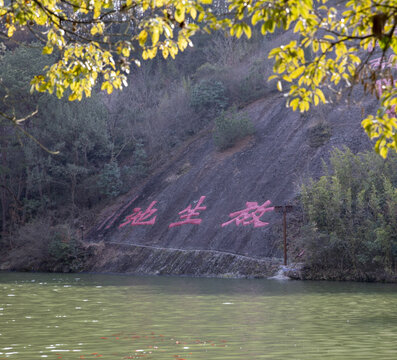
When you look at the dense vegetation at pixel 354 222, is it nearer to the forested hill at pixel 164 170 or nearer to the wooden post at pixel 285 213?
the wooden post at pixel 285 213

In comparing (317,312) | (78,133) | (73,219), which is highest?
(78,133)

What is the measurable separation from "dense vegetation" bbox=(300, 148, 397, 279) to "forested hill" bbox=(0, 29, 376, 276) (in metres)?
2.68

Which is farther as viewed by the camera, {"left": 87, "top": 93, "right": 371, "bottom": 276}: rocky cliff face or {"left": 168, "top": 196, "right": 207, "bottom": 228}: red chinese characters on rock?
{"left": 168, "top": 196, "right": 207, "bottom": 228}: red chinese characters on rock

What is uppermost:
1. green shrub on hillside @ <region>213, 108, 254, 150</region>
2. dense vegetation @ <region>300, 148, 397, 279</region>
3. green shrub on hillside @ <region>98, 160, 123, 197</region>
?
green shrub on hillside @ <region>213, 108, 254, 150</region>

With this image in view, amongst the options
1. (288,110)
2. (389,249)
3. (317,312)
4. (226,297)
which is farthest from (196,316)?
(288,110)

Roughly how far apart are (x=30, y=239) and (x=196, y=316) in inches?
1038

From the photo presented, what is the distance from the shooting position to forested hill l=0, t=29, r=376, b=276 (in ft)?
116

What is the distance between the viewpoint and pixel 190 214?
38625mm

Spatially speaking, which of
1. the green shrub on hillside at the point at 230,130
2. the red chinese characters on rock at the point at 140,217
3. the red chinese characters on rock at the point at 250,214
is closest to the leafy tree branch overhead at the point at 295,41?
the red chinese characters on rock at the point at 250,214

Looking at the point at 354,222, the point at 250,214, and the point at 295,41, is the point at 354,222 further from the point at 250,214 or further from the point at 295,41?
the point at 295,41

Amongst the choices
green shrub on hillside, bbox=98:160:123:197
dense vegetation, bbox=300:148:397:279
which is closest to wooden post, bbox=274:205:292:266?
dense vegetation, bbox=300:148:397:279

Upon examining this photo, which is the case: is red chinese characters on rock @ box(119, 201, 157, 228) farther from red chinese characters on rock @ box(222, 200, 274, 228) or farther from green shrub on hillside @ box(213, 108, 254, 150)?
red chinese characters on rock @ box(222, 200, 274, 228)

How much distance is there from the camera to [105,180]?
1796 inches

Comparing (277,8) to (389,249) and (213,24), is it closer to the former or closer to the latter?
(213,24)
